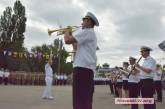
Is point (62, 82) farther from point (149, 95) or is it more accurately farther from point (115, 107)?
point (149, 95)

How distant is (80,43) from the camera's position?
7574 mm

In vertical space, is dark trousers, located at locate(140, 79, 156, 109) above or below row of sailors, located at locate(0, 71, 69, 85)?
below

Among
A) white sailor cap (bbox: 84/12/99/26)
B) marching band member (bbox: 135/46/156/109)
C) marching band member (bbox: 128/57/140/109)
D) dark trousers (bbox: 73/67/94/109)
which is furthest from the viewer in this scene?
marching band member (bbox: 128/57/140/109)

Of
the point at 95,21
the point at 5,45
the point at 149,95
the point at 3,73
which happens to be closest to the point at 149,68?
the point at 149,95

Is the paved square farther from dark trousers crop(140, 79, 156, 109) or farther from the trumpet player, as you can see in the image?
the trumpet player

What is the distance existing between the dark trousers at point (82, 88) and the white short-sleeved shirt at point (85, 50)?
0.11 meters

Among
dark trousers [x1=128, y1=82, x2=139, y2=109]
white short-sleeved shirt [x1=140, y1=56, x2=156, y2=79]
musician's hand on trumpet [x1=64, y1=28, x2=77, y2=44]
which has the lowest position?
dark trousers [x1=128, y1=82, x2=139, y2=109]

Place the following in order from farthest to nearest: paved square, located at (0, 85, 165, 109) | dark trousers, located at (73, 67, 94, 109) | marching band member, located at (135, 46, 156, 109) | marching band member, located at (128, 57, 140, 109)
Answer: paved square, located at (0, 85, 165, 109) < marching band member, located at (128, 57, 140, 109) < marching band member, located at (135, 46, 156, 109) < dark trousers, located at (73, 67, 94, 109)

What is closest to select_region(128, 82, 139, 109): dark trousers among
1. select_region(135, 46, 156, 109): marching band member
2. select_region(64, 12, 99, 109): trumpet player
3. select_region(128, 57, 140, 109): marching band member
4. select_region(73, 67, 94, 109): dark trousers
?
select_region(128, 57, 140, 109): marching band member

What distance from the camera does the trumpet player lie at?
747cm

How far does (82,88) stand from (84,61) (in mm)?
449

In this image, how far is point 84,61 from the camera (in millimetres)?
7590

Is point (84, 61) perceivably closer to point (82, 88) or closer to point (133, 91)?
point (82, 88)

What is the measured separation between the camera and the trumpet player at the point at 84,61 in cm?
747
